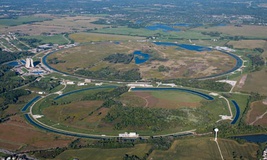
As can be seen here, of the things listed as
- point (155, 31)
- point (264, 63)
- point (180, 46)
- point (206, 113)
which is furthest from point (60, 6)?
point (206, 113)

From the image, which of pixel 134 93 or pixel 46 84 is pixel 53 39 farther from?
pixel 134 93

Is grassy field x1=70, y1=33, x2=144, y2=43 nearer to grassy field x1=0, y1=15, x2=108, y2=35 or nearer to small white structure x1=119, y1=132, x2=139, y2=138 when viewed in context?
grassy field x1=0, y1=15, x2=108, y2=35

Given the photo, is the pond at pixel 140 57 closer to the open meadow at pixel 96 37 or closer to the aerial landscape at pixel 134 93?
the aerial landscape at pixel 134 93

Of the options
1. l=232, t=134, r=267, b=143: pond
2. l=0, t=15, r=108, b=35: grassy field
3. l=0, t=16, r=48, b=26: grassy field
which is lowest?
l=0, t=16, r=48, b=26: grassy field

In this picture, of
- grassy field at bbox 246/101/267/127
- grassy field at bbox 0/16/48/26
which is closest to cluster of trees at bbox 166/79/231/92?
grassy field at bbox 246/101/267/127

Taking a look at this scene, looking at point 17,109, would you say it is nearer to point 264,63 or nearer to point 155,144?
point 155,144

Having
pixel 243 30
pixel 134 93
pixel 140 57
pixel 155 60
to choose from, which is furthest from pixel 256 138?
pixel 243 30
